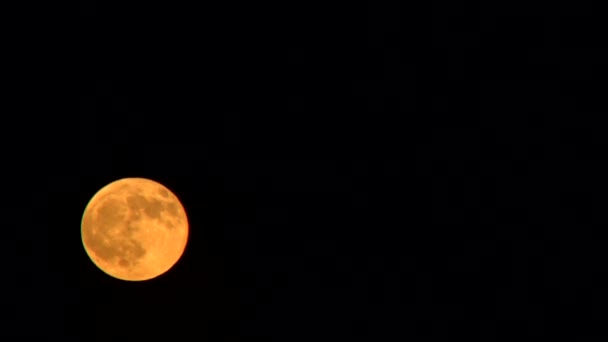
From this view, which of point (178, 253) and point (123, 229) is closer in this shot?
point (123, 229)

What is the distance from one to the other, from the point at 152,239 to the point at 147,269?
10.2 inches

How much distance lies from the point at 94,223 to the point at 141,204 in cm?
35

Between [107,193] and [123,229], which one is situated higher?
[107,193]

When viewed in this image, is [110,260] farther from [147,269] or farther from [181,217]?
[181,217]

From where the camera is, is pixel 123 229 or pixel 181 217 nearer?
pixel 123 229

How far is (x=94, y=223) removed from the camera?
467 centimetres

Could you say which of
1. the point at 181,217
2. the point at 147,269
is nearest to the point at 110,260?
the point at 147,269

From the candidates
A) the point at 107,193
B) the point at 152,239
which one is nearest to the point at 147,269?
the point at 152,239

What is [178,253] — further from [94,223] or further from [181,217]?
[94,223]

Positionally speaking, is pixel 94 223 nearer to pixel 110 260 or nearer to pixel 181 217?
pixel 110 260

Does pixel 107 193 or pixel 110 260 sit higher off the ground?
pixel 107 193

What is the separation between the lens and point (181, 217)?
497 centimetres

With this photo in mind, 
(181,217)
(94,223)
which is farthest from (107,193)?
(181,217)

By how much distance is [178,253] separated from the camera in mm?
4953
